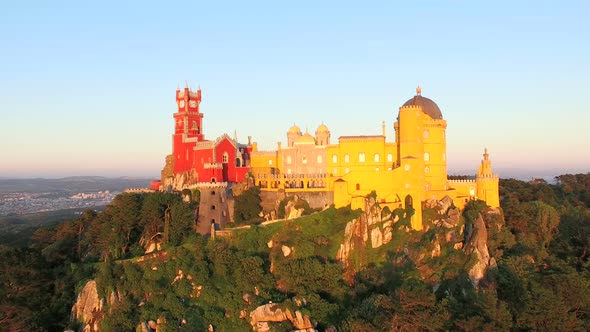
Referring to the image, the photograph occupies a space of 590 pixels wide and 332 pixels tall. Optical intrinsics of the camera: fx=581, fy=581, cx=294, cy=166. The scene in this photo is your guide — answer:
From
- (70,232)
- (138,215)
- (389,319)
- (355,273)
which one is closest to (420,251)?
(355,273)

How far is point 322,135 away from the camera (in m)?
55.0

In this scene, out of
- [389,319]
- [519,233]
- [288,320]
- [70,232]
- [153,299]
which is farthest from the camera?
[70,232]

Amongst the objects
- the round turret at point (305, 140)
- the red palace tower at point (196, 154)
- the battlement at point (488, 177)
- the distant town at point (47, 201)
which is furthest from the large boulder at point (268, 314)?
the distant town at point (47, 201)

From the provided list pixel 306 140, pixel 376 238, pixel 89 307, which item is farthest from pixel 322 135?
pixel 89 307

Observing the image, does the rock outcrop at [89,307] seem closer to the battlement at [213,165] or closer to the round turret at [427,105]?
the battlement at [213,165]

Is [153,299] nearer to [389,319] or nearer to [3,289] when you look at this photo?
[3,289]

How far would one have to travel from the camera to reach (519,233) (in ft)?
159

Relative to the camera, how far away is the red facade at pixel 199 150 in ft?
176

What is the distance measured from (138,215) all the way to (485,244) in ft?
92.8

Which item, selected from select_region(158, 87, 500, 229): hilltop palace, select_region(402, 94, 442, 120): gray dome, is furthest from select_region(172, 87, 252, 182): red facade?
select_region(402, 94, 442, 120): gray dome

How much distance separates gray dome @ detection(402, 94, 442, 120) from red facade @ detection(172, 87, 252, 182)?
16.4 meters

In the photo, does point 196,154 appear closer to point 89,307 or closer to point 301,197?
point 301,197

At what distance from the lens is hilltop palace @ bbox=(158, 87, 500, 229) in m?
47.1

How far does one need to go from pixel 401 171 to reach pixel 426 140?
13.6 feet
